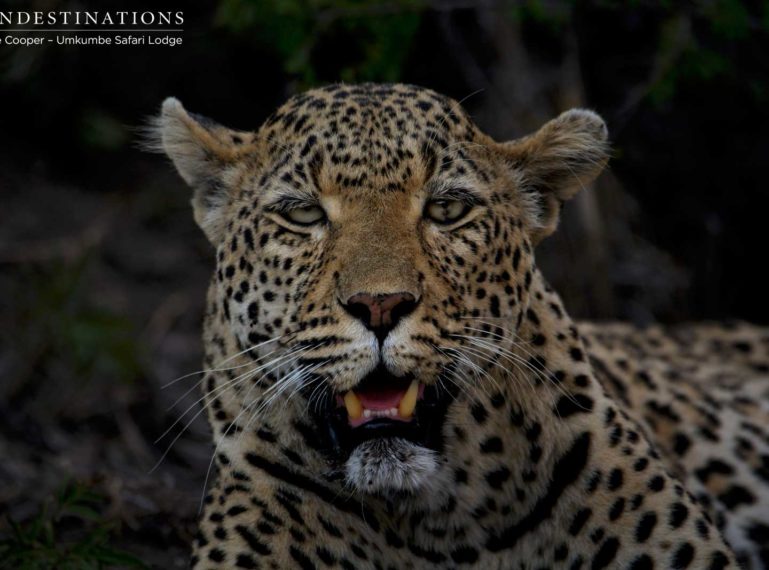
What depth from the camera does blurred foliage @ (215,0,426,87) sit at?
9.53 m

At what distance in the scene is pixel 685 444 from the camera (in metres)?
7.97

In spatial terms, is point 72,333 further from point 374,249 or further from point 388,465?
point 388,465

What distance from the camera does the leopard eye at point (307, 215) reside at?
5.75 meters

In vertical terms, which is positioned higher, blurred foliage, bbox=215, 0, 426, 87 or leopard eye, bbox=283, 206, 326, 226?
blurred foliage, bbox=215, 0, 426, 87

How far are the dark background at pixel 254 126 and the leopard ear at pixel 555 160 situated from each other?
109 inches

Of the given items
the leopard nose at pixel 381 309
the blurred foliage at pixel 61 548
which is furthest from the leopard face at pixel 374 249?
the blurred foliage at pixel 61 548

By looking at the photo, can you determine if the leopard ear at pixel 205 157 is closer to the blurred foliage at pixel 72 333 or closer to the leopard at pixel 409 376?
the leopard at pixel 409 376

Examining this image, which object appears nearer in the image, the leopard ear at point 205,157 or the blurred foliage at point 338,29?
the leopard ear at point 205,157

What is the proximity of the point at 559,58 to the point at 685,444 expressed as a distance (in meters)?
4.39

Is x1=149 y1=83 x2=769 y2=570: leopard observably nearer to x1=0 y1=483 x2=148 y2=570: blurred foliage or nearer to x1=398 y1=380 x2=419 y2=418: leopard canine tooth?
x1=398 y1=380 x2=419 y2=418: leopard canine tooth

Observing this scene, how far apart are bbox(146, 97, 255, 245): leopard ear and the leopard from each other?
0.01 meters

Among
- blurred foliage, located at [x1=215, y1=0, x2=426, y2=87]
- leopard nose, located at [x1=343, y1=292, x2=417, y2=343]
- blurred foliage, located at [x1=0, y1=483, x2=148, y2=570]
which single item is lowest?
blurred foliage, located at [x1=0, y1=483, x2=148, y2=570]

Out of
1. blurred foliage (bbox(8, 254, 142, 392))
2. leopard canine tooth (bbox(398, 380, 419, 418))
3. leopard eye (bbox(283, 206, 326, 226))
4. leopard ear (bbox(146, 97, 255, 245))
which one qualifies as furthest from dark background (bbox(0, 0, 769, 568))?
leopard canine tooth (bbox(398, 380, 419, 418))

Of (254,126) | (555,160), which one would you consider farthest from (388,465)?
(254,126)
